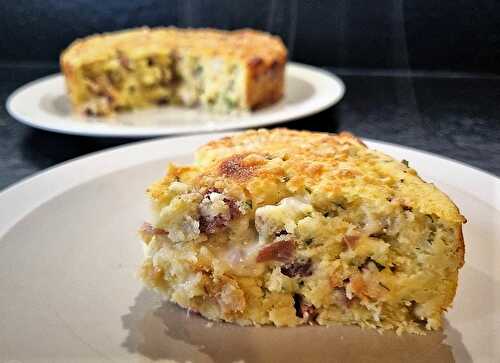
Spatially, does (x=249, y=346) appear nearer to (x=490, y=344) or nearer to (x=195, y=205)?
(x=195, y=205)

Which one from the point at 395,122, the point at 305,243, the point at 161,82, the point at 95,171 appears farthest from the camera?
the point at 161,82

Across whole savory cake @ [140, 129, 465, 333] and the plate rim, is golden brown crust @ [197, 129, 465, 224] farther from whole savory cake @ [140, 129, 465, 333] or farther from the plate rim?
the plate rim

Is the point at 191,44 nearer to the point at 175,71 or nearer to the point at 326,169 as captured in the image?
the point at 175,71

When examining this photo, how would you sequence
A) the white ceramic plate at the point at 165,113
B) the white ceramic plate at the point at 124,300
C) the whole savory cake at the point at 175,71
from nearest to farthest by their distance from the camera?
the white ceramic plate at the point at 124,300 → the white ceramic plate at the point at 165,113 → the whole savory cake at the point at 175,71

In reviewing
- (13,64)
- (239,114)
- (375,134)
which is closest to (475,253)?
(375,134)

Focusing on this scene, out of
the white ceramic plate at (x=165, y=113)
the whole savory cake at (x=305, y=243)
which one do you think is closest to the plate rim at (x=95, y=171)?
the white ceramic plate at (x=165, y=113)

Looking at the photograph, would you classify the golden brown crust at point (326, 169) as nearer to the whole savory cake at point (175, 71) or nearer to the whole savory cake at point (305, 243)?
the whole savory cake at point (305, 243)

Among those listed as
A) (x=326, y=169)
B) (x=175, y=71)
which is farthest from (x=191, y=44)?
(x=326, y=169)
